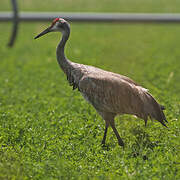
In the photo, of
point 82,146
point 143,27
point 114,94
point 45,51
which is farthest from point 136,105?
point 143,27

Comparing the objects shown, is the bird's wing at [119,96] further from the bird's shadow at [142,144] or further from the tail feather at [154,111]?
the bird's shadow at [142,144]

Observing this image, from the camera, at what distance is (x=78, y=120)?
7648 millimetres

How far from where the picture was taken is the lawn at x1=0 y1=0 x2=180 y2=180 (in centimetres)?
561

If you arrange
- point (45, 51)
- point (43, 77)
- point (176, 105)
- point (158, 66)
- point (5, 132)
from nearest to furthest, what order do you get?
point (5, 132)
point (176, 105)
point (43, 77)
point (158, 66)
point (45, 51)

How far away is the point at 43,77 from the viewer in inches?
442

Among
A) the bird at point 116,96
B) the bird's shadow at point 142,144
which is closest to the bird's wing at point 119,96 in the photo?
the bird at point 116,96

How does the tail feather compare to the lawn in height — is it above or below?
above

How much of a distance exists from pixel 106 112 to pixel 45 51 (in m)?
8.81

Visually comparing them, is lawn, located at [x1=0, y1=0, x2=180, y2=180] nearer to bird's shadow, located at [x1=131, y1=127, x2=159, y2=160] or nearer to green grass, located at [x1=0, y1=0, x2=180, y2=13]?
bird's shadow, located at [x1=131, y1=127, x2=159, y2=160]

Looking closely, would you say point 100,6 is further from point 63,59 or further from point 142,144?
point 142,144

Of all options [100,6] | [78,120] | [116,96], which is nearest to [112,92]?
[116,96]

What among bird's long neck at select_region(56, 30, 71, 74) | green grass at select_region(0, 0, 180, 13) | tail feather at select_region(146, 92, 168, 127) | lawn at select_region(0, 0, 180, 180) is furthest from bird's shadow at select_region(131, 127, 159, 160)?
green grass at select_region(0, 0, 180, 13)

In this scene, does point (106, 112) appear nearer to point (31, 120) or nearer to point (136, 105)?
point (136, 105)

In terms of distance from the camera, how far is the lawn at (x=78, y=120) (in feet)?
18.4
